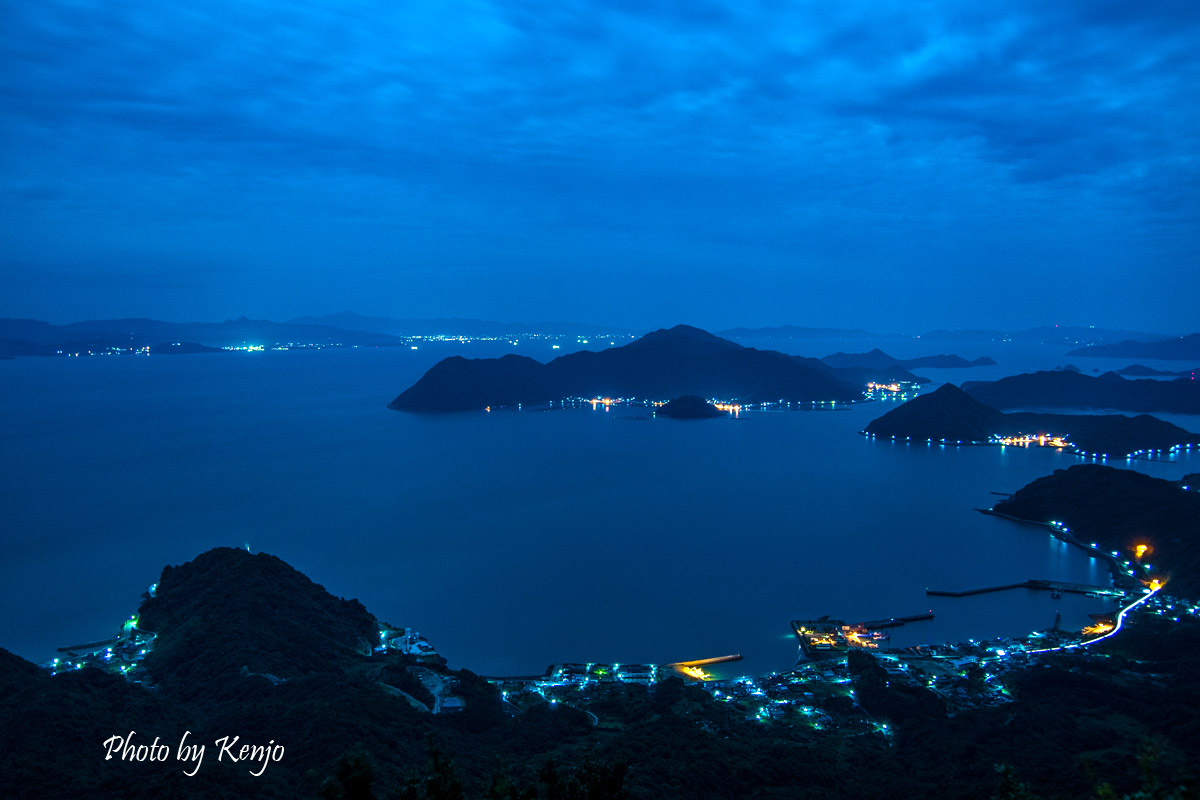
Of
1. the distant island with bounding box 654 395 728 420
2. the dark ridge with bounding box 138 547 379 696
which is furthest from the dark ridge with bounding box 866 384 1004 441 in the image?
the dark ridge with bounding box 138 547 379 696

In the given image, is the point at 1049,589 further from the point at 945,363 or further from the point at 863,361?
the point at 945,363

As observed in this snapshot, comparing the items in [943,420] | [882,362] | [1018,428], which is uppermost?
[882,362]

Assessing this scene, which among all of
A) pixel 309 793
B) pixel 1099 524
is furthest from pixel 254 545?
pixel 1099 524

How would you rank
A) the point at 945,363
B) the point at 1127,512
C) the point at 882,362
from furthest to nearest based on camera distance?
1. the point at 945,363
2. the point at 882,362
3. the point at 1127,512

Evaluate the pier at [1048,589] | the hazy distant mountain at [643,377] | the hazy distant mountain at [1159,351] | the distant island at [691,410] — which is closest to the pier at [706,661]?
the pier at [1048,589]

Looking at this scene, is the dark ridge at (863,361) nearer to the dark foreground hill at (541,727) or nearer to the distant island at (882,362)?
the distant island at (882,362)

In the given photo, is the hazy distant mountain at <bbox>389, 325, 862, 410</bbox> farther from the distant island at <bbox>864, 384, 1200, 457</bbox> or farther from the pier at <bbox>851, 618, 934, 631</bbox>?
the pier at <bbox>851, 618, 934, 631</bbox>

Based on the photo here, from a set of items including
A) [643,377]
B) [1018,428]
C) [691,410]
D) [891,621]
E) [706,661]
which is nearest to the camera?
[706,661]

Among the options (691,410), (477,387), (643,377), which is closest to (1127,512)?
(691,410)

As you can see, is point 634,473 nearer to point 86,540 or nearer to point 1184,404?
point 86,540
